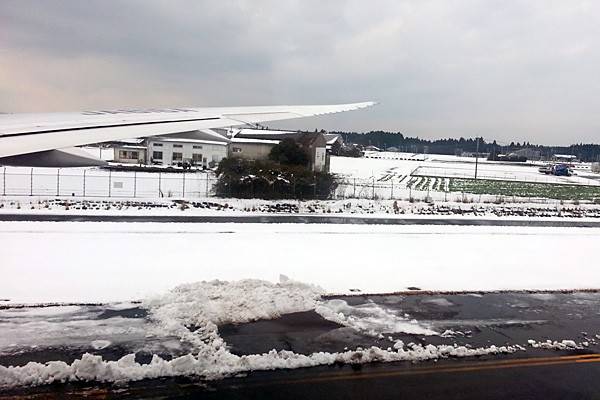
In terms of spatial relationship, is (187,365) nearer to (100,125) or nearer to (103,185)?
(100,125)

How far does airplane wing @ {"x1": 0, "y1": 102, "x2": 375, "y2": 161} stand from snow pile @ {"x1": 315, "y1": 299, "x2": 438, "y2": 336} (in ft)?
14.9

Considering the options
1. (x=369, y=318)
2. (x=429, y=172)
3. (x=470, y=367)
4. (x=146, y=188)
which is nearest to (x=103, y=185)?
(x=146, y=188)

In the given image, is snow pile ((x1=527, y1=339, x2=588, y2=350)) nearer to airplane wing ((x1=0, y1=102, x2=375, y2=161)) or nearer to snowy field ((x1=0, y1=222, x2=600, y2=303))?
snowy field ((x1=0, y1=222, x2=600, y2=303))

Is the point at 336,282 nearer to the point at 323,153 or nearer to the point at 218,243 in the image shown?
the point at 218,243

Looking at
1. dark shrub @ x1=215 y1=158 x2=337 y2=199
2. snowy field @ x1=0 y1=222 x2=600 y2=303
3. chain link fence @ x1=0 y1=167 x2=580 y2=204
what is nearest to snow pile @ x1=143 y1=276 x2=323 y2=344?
snowy field @ x1=0 y1=222 x2=600 y2=303

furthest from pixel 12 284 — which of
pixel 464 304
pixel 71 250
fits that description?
pixel 464 304

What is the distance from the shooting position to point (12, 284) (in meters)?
12.7

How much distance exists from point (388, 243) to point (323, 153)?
2972 centimetres

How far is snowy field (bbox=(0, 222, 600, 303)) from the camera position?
13.6 m

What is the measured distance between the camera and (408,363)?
841 cm

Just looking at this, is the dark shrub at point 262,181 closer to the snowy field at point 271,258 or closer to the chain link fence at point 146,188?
the chain link fence at point 146,188

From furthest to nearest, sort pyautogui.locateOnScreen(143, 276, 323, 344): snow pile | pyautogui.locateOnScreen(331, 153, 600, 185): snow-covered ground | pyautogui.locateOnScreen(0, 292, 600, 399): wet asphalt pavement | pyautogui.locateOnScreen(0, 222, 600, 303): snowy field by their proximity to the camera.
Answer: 1. pyautogui.locateOnScreen(331, 153, 600, 185): snow-covered ground
2. pyautogui.locateOnScreen(0, 222, 600, 303): snowy field
3. pyautogui.locateOnScreen(143, 276, 323, 344): snow pile
4. pyautogui.locateOnScreen(0, 292, 600, 399): wet asphalt pavement

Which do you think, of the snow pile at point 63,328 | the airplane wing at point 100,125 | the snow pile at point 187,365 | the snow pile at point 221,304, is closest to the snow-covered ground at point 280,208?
the snow pile at point 221,304

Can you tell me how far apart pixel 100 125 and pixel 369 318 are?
705 cm
